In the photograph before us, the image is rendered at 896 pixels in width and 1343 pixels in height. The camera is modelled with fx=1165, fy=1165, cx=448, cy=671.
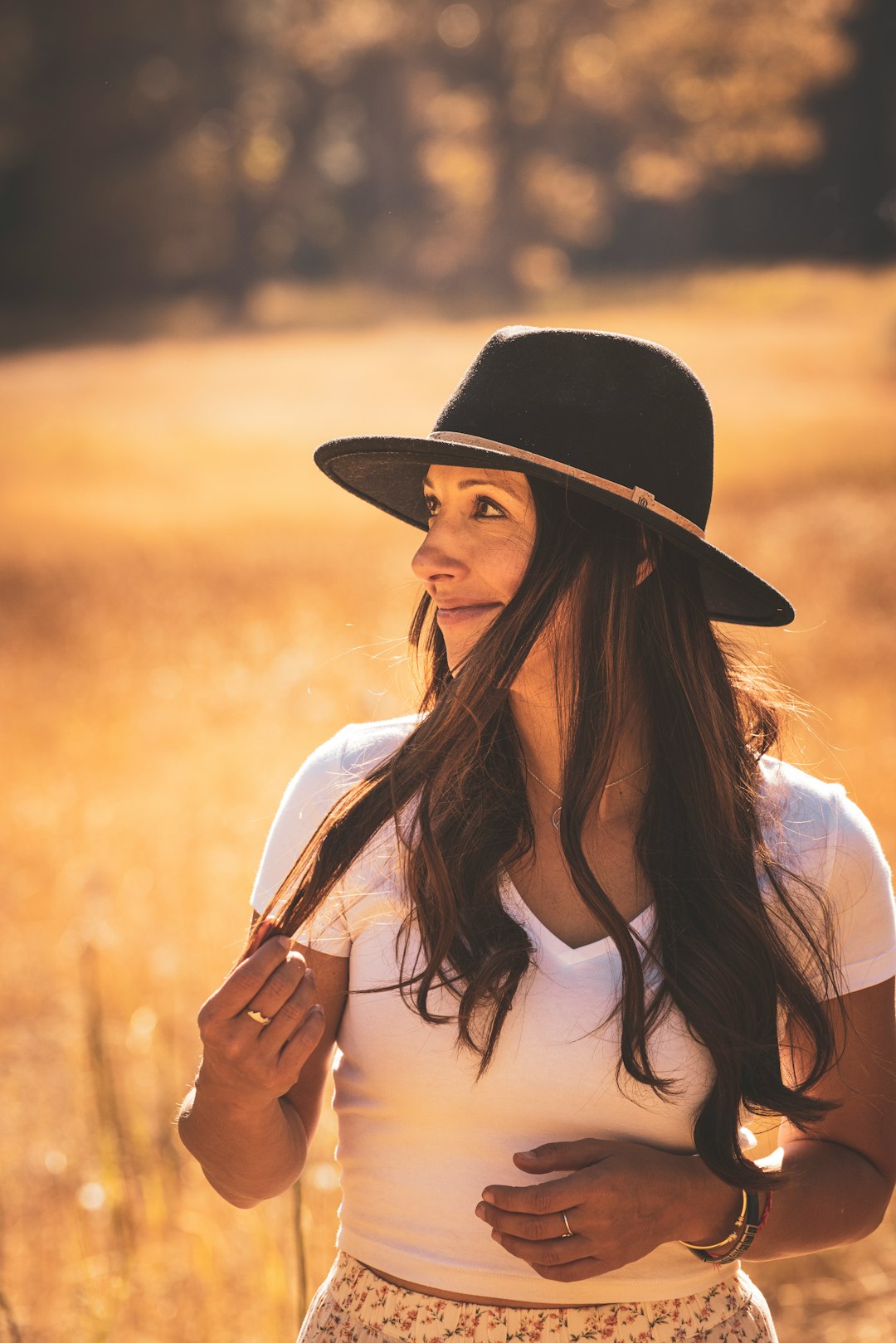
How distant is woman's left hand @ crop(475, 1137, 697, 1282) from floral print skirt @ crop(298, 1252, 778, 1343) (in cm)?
7

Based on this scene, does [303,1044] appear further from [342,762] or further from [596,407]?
[596,407]

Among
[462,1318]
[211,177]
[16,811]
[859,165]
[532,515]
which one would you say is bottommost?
[16,811]

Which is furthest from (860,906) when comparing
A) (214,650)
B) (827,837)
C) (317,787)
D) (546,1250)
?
(214,650)

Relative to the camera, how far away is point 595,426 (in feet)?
3.45

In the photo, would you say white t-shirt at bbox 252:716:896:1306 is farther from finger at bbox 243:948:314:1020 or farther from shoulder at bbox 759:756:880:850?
finger at bbox 243:948:314:1020

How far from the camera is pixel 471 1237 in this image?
980mm

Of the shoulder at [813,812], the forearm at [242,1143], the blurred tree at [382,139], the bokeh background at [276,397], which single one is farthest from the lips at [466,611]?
the blurred tree at [382,139]

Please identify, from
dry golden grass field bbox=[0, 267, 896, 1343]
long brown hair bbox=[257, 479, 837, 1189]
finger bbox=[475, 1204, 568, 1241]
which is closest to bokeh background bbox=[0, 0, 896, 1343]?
dry golden grass field bbox=[0, 267, 896, 1343]

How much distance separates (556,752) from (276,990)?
42 cm

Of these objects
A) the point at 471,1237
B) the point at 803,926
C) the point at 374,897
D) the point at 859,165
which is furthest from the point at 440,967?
the point at 859,165

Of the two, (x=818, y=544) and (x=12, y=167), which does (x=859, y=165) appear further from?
(x=12, y=167)

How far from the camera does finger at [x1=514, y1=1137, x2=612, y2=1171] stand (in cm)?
92

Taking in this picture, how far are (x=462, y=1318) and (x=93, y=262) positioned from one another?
14.8ft

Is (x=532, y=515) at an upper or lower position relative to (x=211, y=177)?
lower
